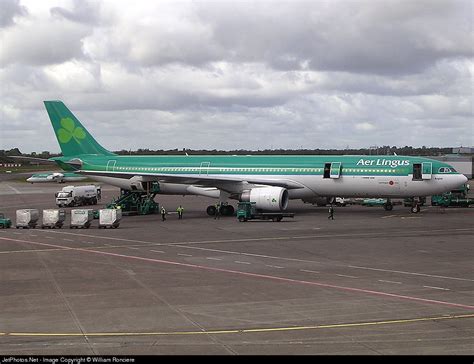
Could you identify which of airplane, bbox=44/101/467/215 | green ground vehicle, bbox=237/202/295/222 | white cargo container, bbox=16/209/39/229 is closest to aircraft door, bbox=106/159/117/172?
airplane, bbox=44/101/467/215

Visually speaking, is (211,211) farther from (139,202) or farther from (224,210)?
(139,202)

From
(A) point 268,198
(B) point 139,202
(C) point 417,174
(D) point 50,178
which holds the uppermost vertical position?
(C) point 417,174

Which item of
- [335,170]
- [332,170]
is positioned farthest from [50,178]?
[335,170]

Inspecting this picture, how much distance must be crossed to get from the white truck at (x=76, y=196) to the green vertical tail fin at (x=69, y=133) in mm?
8683

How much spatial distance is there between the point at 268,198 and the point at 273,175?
4.63m

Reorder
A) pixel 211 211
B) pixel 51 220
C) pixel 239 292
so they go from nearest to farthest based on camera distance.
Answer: pixel 239 292, pixel 51 220, pixel 211 211

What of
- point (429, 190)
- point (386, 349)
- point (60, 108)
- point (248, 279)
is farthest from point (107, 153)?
point (386, 349)

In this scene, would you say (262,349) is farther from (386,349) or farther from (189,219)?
(189,219)

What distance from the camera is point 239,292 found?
840 inches

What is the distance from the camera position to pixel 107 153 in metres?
62.5

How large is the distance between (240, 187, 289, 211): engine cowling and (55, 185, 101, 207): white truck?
27.1 meters

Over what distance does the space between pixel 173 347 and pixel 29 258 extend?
1803 cm

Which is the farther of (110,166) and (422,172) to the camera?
(110,166)

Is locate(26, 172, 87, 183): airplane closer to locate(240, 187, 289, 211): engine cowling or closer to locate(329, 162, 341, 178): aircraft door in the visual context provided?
locate(240, 187, 289, 211): engine cowling
